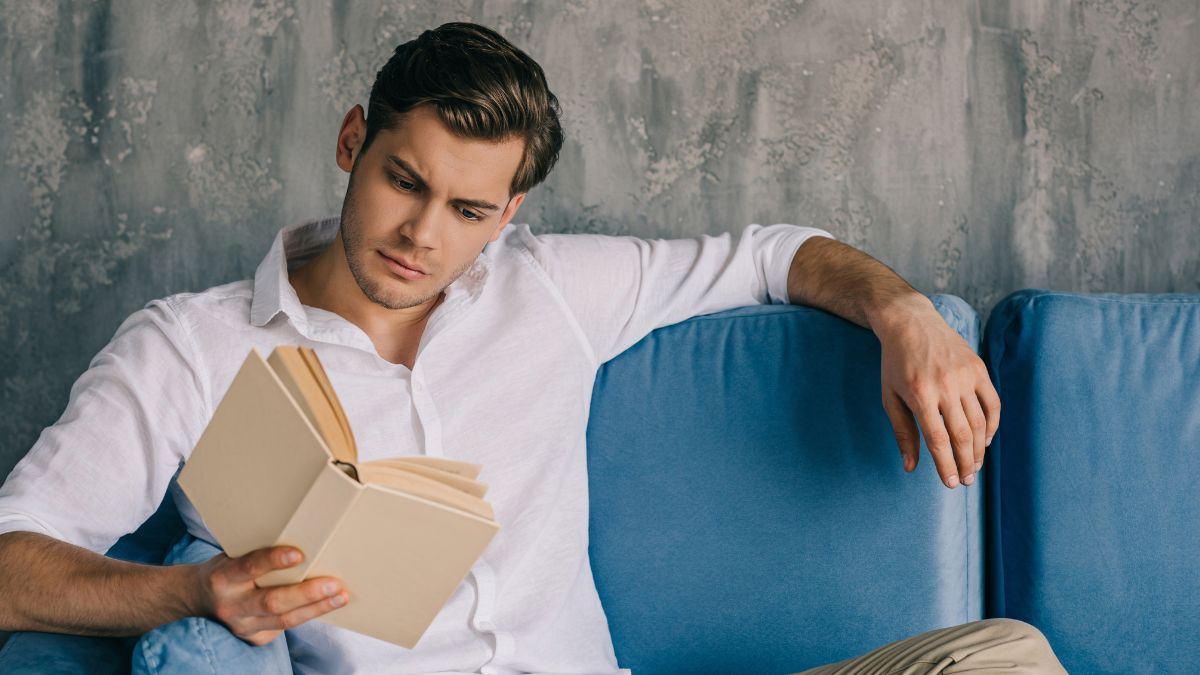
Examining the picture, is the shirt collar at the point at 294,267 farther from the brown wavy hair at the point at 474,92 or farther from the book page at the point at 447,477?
the book page at the point at 447,477

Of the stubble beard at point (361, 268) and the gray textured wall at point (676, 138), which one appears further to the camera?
the gray textured wall at point (676, 138)

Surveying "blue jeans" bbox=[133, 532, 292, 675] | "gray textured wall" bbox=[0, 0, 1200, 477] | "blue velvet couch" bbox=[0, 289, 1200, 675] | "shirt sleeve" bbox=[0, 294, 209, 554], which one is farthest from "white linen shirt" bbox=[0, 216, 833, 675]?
"gray textured wall" bbox=[0, 0, 1200, 477]

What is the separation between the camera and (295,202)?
76.0 inches

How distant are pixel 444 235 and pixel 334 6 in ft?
2.43

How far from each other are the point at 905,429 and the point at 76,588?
100 cm

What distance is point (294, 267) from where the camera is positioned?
160 cm

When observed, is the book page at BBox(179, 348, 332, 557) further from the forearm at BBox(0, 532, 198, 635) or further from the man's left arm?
the man's left arm

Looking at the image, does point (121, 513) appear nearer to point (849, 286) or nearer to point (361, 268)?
point (361, 268)

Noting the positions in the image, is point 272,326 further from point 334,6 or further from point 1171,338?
point 1171,338

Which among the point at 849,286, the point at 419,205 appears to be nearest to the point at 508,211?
the point at 419,205

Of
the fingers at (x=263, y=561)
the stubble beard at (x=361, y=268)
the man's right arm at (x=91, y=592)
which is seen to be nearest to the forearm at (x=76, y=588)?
the man's right arm at (x=91, y=592)

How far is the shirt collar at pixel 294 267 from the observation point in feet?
4.54

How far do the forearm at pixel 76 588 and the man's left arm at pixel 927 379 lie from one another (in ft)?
2.89

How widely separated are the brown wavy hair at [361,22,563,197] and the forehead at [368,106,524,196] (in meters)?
0.01
